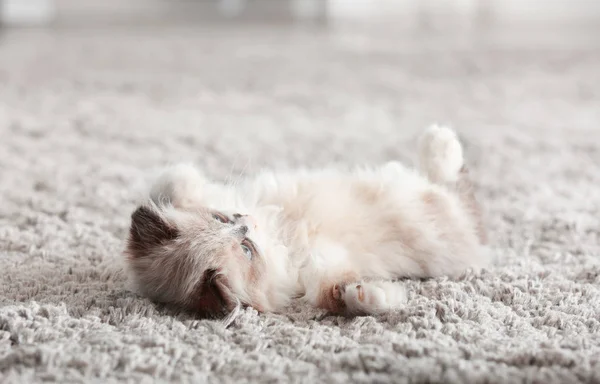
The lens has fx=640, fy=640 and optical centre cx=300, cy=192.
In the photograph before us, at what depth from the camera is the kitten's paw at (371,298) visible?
1135 millimetres

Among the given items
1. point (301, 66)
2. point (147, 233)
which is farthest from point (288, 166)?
point (301, 66)

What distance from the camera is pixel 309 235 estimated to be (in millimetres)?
1389

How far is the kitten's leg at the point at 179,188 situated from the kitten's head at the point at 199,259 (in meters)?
0.05

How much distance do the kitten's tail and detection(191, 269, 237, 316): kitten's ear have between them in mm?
654

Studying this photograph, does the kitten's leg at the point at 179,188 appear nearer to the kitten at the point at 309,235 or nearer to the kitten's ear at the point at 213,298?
the kitten at the point at 309,235

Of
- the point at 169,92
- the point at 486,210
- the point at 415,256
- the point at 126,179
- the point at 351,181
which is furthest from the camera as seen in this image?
the point at 169,92

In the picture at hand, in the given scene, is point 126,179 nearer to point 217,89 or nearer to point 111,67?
point 217,89

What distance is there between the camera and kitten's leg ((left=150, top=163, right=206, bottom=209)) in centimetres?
136

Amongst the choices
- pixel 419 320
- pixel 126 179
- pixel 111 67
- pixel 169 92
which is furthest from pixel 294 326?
pixel 111 67

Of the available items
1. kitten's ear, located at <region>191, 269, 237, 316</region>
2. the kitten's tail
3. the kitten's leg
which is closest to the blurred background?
the kitten's tail

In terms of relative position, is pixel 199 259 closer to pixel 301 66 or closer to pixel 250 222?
pixel 250 222

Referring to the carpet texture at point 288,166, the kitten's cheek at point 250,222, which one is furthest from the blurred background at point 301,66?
the kitten's cheek at point 250,222

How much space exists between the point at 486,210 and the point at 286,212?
0.62 m

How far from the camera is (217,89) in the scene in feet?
10.4
